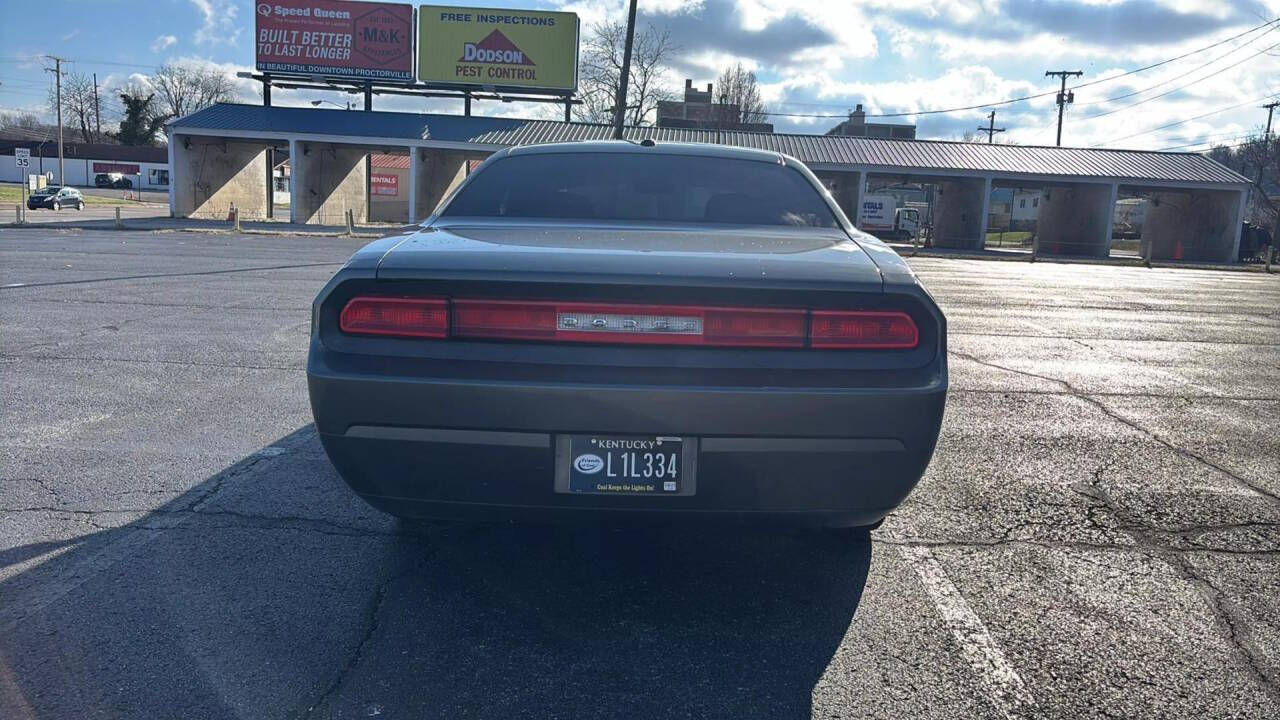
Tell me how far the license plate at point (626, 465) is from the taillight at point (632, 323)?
0.99 ft

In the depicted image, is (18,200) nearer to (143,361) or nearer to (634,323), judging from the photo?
(143,361)

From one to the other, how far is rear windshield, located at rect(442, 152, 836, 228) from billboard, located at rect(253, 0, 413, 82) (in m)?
40.0

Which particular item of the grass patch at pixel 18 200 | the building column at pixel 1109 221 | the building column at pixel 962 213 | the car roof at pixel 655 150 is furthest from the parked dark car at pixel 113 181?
the car roof at pixel 655 150

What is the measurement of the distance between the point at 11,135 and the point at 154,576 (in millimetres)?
130190

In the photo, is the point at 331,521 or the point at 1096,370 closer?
the point at 331,521

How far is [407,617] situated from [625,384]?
109cm

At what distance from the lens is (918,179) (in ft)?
135

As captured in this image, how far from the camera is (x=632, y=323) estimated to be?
109 inches

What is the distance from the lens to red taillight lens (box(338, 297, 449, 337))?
281 centimetres

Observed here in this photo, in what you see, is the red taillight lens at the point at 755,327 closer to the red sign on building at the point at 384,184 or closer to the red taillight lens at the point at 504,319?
the red taillight lens at the point at 504,319

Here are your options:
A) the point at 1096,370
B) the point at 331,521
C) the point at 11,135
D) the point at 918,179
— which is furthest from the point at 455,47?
the point at 11,135

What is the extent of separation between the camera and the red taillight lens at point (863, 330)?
2.80 meters

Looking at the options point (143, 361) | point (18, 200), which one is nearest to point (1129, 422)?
point (143, 361)

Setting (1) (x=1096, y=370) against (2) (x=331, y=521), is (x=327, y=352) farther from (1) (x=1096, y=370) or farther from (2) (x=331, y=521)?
(1) (x=1096, y=370)
